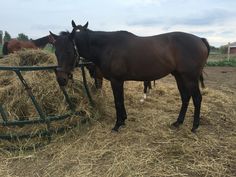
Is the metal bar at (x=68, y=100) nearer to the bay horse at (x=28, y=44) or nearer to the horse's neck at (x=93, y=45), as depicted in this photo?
the horse's neck at (x=93, y=45)

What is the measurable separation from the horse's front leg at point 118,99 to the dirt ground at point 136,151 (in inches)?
5.9

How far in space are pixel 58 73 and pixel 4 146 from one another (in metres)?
1.28

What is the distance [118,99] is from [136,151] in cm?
112

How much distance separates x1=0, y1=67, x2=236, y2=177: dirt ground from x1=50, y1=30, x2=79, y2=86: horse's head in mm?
924

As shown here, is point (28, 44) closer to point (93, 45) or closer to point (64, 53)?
point (93, 45)

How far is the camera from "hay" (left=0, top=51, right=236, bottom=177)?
3.78 metres

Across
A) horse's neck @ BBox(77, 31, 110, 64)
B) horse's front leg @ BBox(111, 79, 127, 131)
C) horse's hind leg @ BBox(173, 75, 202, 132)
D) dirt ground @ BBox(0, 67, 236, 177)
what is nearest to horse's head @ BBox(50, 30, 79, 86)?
horse's neck @ BBox(77, 31, 110, 64)

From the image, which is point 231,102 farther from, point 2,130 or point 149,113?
point 2,130

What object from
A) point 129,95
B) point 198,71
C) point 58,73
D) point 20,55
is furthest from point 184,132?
point 20,55

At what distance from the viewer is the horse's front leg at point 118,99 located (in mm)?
5012

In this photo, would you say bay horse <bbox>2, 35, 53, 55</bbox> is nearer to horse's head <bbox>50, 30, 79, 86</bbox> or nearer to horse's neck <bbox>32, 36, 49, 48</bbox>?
horse's neck <bbox>32, 36, 49, 48</bbox>

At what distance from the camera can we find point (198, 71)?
5.07 meters

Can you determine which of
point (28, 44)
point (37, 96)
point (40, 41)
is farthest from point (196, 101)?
point (28, 44)

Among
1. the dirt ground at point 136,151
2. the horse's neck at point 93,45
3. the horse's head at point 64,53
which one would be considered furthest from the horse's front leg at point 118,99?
the horse's head at point 64,53
